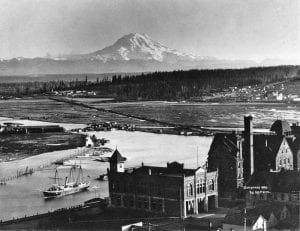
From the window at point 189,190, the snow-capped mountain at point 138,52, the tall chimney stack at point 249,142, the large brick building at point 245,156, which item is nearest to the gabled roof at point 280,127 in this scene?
the large brick building at point 245,156

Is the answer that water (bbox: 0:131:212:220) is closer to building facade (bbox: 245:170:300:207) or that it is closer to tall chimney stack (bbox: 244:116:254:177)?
tall chimney stack (bbox: 244:116:254:177)

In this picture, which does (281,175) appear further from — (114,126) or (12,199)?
(114,126)

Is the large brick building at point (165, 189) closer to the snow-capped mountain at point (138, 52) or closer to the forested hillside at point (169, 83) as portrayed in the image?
the snow-capped mountain at point (138, 52)

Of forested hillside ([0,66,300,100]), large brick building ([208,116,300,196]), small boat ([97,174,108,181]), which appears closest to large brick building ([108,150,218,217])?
large brick building ([208,116,300,196])

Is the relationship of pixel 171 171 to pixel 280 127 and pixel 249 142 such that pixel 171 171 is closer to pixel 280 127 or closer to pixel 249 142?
pixel 249 142

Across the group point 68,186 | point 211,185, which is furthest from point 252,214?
point 68,186

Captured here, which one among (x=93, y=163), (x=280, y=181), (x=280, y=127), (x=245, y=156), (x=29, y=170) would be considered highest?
(x=280, y=127)
